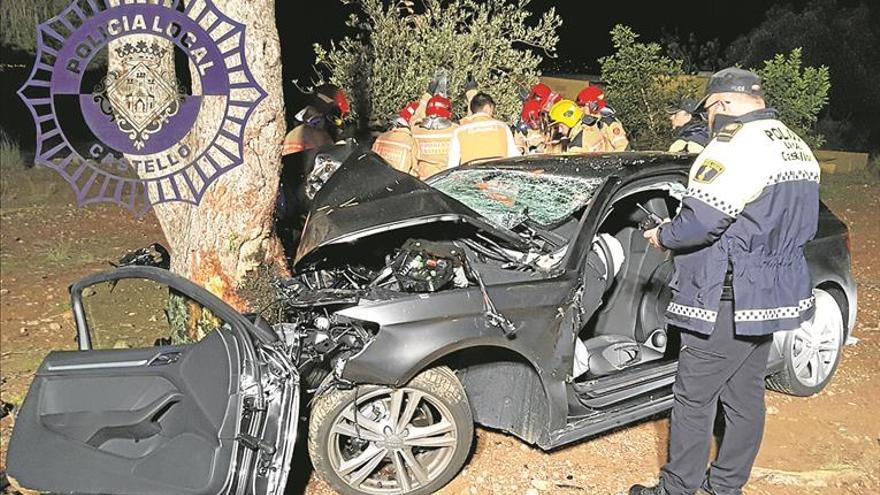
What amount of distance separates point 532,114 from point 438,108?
1804 millimetres

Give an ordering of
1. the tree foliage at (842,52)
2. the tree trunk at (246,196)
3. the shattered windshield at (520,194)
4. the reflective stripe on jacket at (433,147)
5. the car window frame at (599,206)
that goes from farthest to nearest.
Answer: the tree foliage at (842,52) → the reflective stripe on jacket at (433,147) → the tree trunk at (246,196) → the shattered windshield at (520,194) → the car window frame at (599,206)

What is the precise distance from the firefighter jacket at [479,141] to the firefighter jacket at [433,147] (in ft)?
0.56

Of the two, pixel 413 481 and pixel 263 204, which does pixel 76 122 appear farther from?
pixel 413 481

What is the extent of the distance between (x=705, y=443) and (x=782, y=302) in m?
0.72

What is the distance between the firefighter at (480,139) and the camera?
22.4 feet

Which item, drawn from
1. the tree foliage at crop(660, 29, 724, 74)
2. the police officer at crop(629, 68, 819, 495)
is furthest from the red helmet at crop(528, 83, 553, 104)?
the tree foliage at crop(660, 29, 724, 74)

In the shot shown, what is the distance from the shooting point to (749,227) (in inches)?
127

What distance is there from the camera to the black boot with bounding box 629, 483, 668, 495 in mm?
3680

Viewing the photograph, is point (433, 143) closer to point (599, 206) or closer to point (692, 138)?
point (692, 138)

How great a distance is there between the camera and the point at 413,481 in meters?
3.75

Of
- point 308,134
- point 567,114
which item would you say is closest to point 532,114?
point 567,114

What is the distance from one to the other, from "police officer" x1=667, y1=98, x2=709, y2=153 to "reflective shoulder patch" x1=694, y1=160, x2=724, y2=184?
3.15 m

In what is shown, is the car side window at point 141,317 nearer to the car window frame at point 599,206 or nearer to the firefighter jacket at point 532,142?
the car window frame at point 599,206

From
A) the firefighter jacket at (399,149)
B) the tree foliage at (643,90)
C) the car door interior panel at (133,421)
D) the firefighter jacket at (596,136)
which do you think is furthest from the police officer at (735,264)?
the tree foliage at (643,90)
